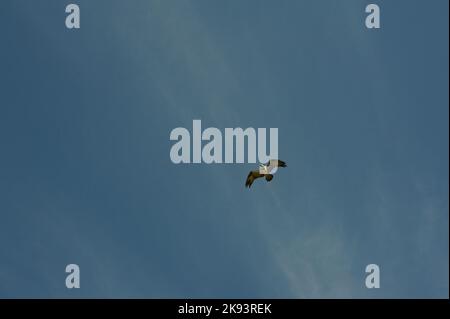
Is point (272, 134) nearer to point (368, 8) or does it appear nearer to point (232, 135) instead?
point (232, 135)

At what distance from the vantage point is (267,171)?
84.3 meters

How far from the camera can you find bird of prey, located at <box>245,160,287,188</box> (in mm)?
84125

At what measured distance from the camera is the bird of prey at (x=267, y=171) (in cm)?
8412
